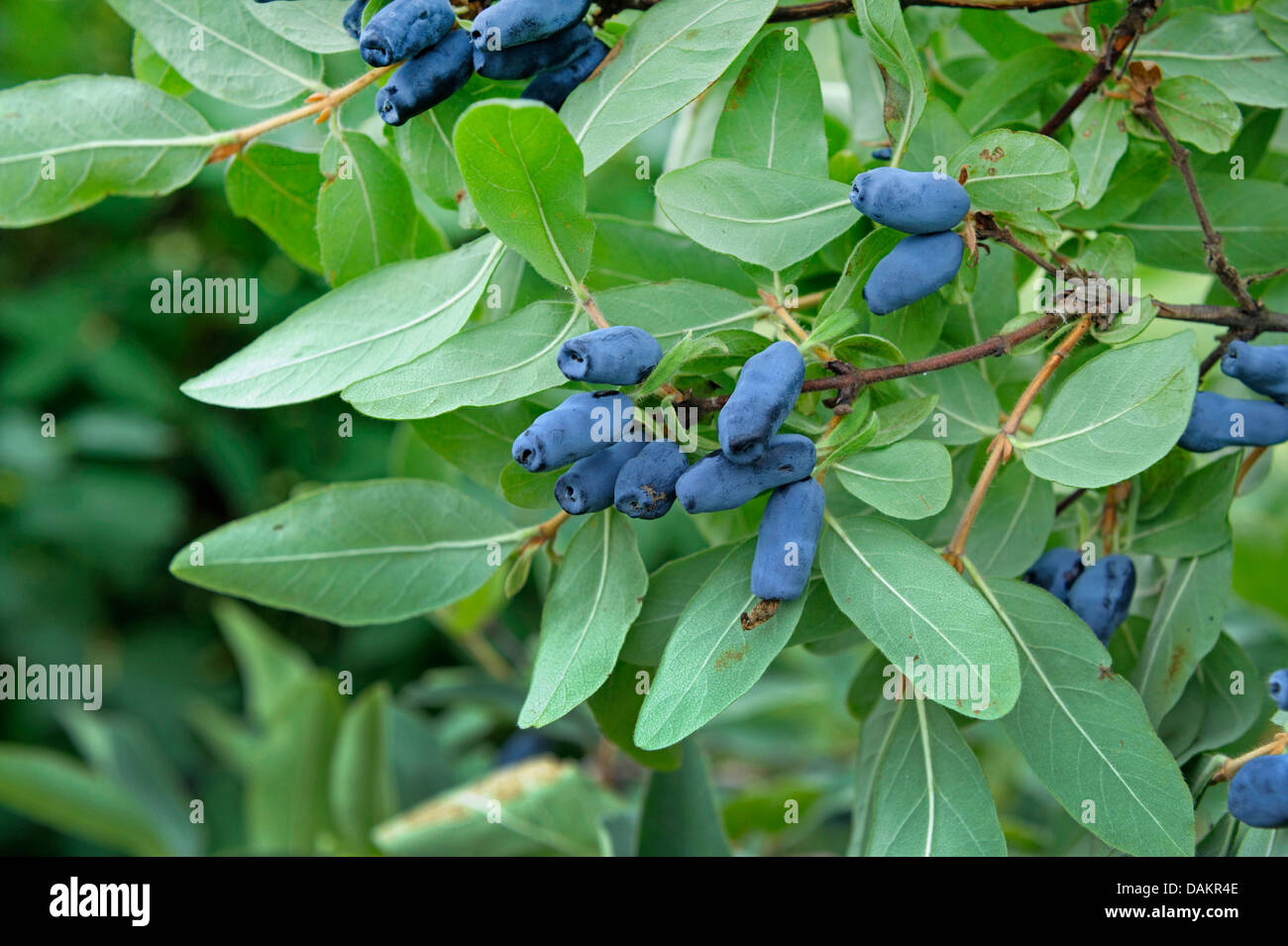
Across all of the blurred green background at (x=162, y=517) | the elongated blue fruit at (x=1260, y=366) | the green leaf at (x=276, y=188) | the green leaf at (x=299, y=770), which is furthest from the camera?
the blurred green background at (x=162, y=517)

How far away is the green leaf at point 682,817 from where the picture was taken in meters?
0.86

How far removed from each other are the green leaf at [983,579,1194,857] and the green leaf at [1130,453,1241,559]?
0.10m

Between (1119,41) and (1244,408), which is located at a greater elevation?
(1119,41)

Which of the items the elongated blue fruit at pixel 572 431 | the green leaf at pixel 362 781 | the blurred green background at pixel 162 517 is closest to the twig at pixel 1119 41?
the elongated blue fruit at pixel 572 431

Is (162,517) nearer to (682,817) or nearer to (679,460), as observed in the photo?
(682,817)

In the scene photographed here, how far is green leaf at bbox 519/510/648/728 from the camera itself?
0.55 metres

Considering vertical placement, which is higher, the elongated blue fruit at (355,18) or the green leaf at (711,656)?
the elongated blue fruit at (355,18)

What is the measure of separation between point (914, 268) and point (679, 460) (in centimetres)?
14

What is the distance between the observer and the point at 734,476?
0.50 m

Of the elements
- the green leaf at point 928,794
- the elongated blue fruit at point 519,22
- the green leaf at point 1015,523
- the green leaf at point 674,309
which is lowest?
the green leaf at point 928,794

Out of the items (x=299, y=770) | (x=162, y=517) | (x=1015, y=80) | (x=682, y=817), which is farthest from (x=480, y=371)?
(x=162, y=517)

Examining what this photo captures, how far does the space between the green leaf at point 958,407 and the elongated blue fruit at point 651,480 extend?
17 centimetres

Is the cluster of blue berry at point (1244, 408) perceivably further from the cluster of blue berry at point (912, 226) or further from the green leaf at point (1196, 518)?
the cluster of blue berry at point (912, 226)
